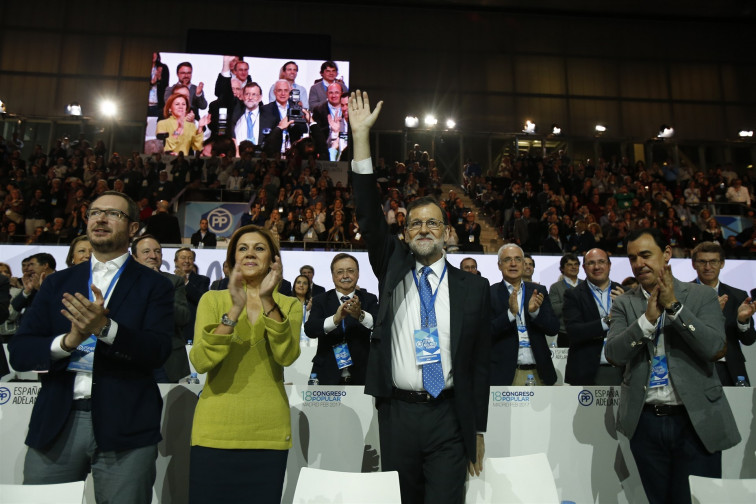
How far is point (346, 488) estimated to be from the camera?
2.05 m

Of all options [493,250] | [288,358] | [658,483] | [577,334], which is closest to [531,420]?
[658,483]

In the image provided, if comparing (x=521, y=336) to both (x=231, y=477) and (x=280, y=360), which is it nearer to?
(x=280, y=360)

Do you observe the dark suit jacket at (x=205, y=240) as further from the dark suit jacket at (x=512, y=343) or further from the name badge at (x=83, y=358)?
the name badge at (x=83, y=358)

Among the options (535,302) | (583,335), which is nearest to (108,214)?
(535,302)

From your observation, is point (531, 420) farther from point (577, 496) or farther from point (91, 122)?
point (91, 122)

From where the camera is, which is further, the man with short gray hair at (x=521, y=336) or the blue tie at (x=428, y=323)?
the man with short gray hair at (x=521, y=336)

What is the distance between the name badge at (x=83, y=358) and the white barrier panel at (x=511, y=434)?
2.73 feet

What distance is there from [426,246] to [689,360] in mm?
1265

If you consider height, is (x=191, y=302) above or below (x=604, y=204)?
below

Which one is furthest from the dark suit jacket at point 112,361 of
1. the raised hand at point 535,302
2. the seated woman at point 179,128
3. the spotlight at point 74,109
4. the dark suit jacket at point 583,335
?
the spotlight at point 74,109

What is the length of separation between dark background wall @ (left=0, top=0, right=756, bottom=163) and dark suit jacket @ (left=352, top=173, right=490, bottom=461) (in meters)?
15.0

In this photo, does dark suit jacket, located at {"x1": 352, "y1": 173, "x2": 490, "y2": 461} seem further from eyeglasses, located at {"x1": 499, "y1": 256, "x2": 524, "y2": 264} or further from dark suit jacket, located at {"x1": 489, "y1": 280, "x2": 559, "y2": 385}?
eyeglasses, located at {"x1": 499, "y1": 256, "x2": 524, "y2": 264}

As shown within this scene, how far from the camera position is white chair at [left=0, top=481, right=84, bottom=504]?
5.94 feet

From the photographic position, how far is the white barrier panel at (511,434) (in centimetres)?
274
